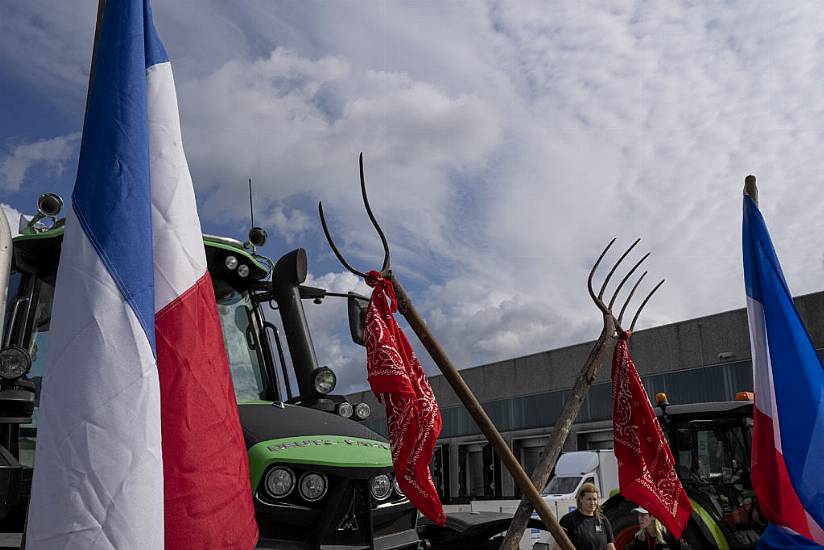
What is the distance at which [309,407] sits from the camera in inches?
212

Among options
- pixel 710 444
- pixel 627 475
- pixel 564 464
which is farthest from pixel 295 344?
pixel 564 464

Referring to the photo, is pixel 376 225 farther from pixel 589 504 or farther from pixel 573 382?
pixel 573 382

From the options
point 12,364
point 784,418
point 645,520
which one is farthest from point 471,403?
point 645,520

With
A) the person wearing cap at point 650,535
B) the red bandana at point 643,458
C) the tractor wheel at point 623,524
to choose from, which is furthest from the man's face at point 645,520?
the red bandana at point 643,458

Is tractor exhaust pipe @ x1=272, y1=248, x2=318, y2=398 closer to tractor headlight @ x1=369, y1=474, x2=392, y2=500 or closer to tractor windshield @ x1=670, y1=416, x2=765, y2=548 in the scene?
tractor headlight @ x1=369, y1=474, x2=392, y2=500

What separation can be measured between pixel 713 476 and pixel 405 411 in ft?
19.8

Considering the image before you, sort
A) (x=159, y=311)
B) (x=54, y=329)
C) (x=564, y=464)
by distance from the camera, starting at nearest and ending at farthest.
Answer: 1. (x=54, y=329)
2. (x=159, y=311)
3. (x=564, y=464)

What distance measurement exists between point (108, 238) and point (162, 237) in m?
0.26

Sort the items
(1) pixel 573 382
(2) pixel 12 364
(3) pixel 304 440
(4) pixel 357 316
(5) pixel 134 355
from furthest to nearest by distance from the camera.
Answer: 1. (1) pixel 573 382
2. (4) pixel 357 316
3. (3) pixel 304 440
4. (2) pixel 12 364
5. (5) pixel 134 355

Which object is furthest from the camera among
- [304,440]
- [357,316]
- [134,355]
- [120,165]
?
[357,316]

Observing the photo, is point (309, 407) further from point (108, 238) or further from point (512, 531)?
point (108, 238)

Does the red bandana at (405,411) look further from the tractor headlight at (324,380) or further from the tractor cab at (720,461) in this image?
the tractor cab at (720,461)

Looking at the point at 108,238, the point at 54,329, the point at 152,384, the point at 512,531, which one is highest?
the point at 108,238

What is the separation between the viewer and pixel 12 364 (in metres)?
4.10
